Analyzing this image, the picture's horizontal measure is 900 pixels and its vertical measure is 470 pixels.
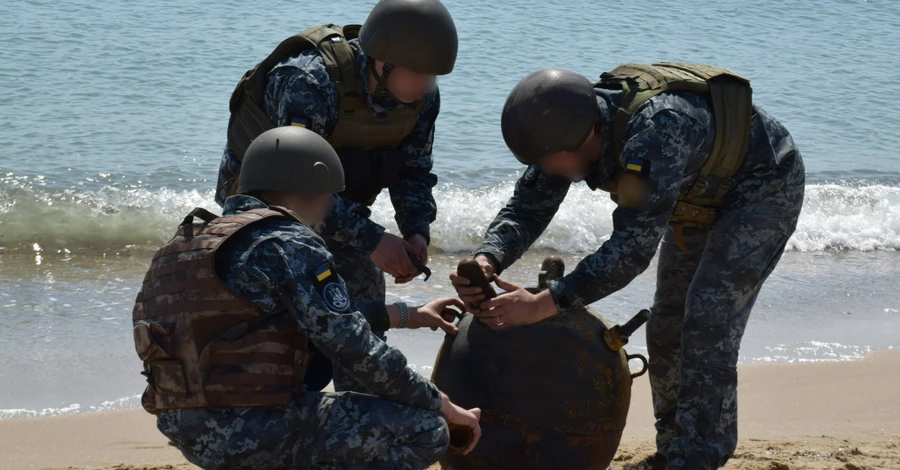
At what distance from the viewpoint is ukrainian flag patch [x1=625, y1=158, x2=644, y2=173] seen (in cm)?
409

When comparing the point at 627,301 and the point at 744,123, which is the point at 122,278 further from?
the point at 744,123

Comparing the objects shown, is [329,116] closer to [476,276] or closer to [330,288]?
[476,276]

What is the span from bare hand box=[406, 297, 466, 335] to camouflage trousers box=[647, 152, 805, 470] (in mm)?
1004

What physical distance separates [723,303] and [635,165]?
0.83 meters

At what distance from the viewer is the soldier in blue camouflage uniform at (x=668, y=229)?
4.12m

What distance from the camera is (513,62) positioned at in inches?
658

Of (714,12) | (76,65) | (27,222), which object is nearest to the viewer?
(27,222)

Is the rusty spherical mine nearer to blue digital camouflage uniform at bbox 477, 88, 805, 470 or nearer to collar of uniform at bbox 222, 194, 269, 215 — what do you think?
blue digital camouflage uniform at bbox 477, 88, 805, 470

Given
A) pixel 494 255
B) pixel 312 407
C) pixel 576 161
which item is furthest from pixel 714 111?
pixel 312 407

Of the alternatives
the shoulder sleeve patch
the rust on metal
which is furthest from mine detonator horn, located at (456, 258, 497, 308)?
the shoulder sleeve patch

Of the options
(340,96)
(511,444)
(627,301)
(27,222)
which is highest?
(340,96)

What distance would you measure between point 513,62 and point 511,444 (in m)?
13.0

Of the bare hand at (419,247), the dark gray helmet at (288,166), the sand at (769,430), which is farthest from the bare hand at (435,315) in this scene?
the sand at (769,430)

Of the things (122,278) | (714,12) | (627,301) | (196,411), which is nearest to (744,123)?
(196,411)
